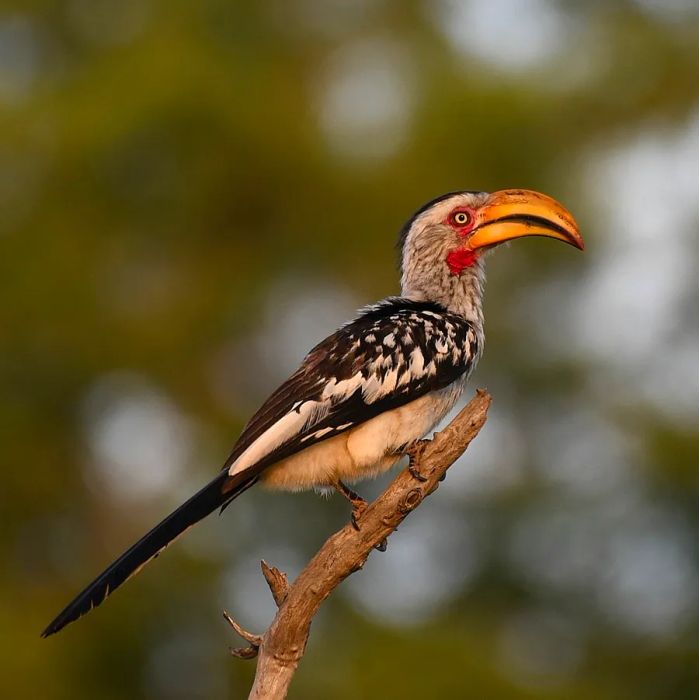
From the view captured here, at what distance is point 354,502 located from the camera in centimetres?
488

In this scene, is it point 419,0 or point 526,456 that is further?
point 419,0

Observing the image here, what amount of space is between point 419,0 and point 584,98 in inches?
78.1

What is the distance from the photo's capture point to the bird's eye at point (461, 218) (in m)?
6.13

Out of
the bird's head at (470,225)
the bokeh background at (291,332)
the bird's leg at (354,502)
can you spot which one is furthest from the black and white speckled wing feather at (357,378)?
the bokeh background at (291,332)

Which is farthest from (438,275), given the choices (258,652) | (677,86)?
(677,86)

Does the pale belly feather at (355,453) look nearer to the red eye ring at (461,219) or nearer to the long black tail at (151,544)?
the long black tail at (151,544)

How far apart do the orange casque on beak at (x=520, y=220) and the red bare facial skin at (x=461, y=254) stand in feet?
0.10

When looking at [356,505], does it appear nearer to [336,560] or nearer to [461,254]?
[336,560]

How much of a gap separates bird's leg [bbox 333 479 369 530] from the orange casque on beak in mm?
1325

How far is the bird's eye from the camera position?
6.13 m

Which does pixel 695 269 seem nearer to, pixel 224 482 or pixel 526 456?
pixel 526 456

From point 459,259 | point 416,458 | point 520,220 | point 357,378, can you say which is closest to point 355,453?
point 357,378

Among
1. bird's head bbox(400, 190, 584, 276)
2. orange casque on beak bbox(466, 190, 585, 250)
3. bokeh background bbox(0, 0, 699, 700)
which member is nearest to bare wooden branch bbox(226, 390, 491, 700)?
orange casque on beak bbox(466, 190, 585, 250)

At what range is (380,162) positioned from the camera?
13.6m
